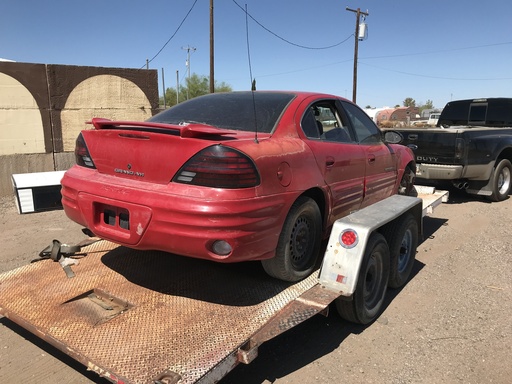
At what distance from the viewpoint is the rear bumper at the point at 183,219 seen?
98.2 inches

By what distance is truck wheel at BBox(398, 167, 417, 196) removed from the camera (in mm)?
5482

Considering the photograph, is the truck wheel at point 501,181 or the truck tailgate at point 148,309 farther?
the truck wheel at point 501,181

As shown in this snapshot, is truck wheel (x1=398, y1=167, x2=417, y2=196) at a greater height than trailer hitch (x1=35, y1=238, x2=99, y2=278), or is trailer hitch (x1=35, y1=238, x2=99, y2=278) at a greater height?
truck wheel (x1=398, y1=167, x2=417, y2=196)

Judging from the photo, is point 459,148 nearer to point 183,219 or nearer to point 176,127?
point 176,127

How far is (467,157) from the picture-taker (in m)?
7.34

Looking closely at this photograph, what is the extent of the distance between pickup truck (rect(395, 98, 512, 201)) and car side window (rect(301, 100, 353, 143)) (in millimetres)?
3383

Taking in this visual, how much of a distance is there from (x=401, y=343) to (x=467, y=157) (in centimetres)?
520

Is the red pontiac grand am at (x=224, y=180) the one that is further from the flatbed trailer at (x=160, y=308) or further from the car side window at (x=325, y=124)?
the flatbed trailer at (x=160, y=308)

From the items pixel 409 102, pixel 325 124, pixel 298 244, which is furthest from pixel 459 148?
pixel 409 102

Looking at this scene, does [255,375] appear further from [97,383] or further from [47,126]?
[47,126]

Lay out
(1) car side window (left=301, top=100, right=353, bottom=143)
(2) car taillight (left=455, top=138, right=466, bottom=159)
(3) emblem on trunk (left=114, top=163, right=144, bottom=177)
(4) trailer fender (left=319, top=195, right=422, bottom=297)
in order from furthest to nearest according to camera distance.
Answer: (2) car taillight (left=455, top=138, right=466, bottom=159) < (1) car side window (left=301, top=100, right=353, bottom=143) < (4) trailer fender (left=319, top=195, right=422, bottom=297) < (3) emblem on trunk (left=114, top=163, right=144, bottom=177)

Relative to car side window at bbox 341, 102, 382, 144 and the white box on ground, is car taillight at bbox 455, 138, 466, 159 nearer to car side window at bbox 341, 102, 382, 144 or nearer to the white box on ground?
car side window at bbox 341, 102, 382, 144

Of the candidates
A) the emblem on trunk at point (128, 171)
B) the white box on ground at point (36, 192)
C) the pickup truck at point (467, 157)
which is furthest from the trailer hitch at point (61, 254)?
the pickup truck at point (467, 157)

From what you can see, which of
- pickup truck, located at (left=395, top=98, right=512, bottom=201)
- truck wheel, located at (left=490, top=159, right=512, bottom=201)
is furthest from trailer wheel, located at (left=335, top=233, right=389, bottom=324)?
truck wheel, located at (left=490, top=159, right=512, bottom=201)
